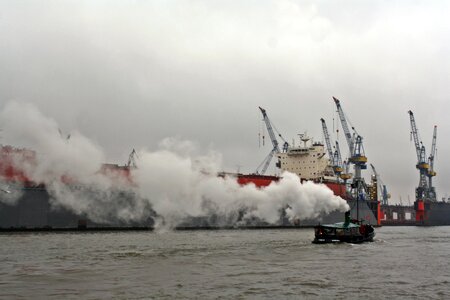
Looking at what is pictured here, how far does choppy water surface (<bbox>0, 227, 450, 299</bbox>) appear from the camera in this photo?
2738 centimetres

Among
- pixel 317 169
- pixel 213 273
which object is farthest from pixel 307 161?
pixel 213 273

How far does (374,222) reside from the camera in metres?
152

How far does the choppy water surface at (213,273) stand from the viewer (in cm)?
2738

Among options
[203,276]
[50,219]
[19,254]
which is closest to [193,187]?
[50,219]

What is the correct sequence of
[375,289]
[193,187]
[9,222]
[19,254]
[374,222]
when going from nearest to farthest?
[375,289] → [19,254] → [9,222] → [193,187] → [374,222]

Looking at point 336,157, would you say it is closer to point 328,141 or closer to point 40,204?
point 328,141

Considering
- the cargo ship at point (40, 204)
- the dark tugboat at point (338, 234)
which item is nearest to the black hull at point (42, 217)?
the cargo ship at point (40, 204)

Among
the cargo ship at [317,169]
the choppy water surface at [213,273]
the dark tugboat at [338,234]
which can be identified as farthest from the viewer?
the cargo ship at [317,169]

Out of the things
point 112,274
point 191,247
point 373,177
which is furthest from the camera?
point 373,177

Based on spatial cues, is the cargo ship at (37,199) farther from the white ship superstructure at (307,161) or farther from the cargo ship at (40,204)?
the white ship superstructure at (307,161)

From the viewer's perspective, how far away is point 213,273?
34.2m

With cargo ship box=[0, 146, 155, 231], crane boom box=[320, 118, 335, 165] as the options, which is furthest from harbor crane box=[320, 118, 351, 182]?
cargo ship box=[0, 146, 155, 231]

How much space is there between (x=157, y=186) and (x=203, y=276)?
152ft

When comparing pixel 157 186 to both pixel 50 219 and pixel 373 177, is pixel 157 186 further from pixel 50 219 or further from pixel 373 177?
pixel 373 177
